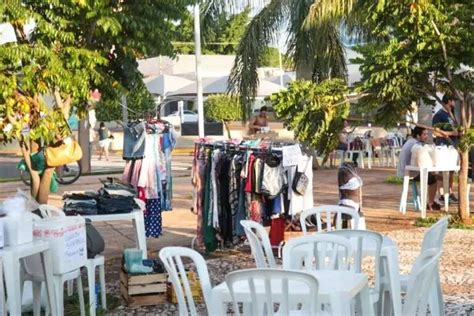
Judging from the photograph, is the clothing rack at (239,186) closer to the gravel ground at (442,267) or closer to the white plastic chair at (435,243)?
the gravel ground at (442,267)

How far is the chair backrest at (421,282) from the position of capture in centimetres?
489

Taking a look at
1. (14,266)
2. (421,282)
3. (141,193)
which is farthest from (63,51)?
(421,282)

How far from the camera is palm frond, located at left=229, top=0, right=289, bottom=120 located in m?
20.0

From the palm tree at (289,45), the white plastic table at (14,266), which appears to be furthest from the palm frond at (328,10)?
the white plastic table at (14,266)

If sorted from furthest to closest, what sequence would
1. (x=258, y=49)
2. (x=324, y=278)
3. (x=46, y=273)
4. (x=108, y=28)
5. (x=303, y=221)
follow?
1. (x=258, y=49)
2. (x=108, y=28)
3. (x=303, y=221)
4. (x=46, y=273)
5. (x=324, y=278)

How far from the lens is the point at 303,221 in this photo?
24.0ft

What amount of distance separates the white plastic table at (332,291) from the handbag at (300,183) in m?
4.19

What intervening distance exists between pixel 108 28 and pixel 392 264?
447 centimetres

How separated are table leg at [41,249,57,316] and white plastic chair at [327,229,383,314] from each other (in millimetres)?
2053

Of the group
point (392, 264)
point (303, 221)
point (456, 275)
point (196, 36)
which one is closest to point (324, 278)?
point (392, 264)

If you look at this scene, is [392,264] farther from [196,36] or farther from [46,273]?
[196,36]

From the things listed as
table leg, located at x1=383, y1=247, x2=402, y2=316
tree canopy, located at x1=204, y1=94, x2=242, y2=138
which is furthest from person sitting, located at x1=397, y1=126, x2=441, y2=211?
tree canopy, located at x1=204, y1=94, x2=242, y2=138

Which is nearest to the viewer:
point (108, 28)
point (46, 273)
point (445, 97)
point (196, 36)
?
point (46, 273)

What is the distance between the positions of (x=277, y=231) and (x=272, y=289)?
5058mm
